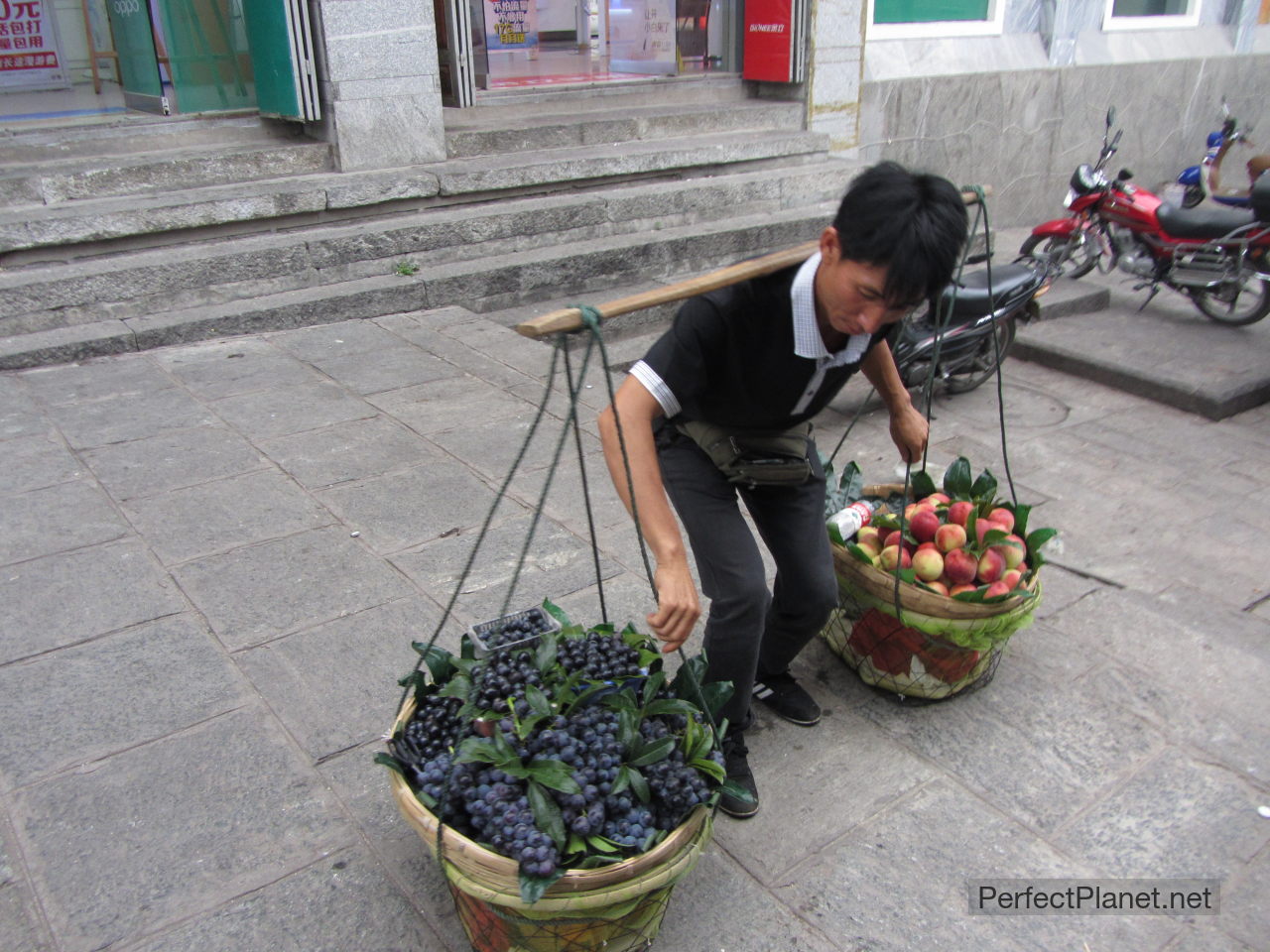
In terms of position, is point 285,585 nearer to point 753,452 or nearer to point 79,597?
point 79,597

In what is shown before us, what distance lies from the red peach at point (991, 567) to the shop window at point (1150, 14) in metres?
9.63

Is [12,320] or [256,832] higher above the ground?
[12,320]

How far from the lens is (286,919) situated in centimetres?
211

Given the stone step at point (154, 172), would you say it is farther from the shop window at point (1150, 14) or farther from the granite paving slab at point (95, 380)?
the shop window at point (1150, 14)

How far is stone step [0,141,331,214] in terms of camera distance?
575 cm

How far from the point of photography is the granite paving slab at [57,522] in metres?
3.54

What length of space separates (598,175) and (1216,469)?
443cm

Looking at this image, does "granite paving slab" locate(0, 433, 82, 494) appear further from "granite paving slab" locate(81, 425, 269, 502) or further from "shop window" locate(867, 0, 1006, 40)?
"shop window" locate(867, 0, 1006, 40)

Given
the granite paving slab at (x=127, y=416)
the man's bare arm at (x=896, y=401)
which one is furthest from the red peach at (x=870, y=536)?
the granite paving slab at (x=127, y=416)

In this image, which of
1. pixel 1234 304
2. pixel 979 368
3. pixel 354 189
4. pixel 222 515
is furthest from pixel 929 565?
pixel 1234 304

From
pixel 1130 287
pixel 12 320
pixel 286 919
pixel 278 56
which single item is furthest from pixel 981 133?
pixel 286 919

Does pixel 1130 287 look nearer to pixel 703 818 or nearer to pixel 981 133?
pixel 981 133

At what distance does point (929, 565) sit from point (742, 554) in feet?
2.39

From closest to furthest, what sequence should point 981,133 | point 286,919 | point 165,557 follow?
point 286,919 → point 165,557 → point 981,133
